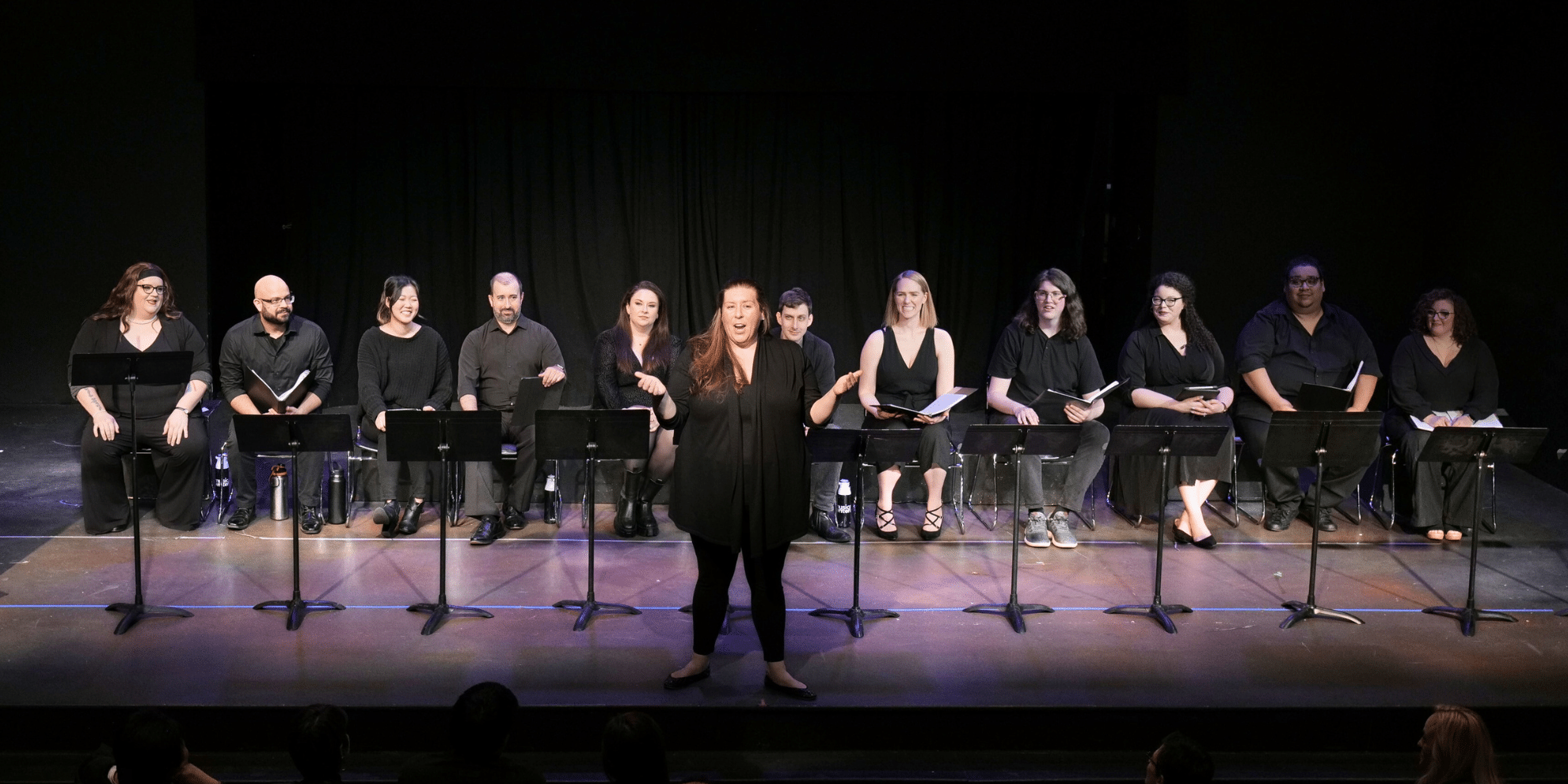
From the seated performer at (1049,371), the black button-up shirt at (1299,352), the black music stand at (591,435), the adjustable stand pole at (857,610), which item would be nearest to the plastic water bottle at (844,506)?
the seated performer at (1049,371)

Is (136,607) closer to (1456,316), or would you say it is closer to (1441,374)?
(1441,374)

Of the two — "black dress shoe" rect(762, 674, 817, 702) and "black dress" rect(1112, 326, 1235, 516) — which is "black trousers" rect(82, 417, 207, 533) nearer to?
"black dress shoe" rect(762, 674, 817, 702)

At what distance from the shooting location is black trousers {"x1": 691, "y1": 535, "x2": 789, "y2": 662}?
4.34 metres

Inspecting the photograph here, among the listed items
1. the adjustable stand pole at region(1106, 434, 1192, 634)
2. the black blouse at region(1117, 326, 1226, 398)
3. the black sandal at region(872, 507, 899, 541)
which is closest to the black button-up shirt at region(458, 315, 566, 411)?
the black sandal at region(872, 507, 899, 541)

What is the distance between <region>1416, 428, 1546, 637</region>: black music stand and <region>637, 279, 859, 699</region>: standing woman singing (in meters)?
2.50

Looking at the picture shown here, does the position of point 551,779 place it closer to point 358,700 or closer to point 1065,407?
point 358,700

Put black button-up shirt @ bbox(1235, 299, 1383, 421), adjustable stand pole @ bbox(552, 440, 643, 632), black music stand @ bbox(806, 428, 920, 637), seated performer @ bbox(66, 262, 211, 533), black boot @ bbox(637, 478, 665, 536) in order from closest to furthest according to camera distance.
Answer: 1. black music stand @ bbox(806, 428, 920, 637)
2. adjustable stand pole @ bbox(552, 440, 643, 632)
3. seated performer @ bbox(66, 262, 211, 533)
4. black boot @ bbox(637, 478, 665, 536)
5. black button-up shirt @ bbox(1235, 299, 1383, 421)

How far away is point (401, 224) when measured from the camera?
7.84 meters

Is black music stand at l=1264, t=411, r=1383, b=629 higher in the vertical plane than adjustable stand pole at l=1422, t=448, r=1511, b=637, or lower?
higher

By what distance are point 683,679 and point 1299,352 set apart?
3.99m

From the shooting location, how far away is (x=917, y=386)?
6477 mm

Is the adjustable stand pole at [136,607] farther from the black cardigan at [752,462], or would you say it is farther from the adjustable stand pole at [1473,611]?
the adjustable stand pole at [1473,611]

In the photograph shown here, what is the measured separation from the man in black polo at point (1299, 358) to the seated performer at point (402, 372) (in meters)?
4.12

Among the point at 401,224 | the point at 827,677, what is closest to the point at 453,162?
the point at 401,224
